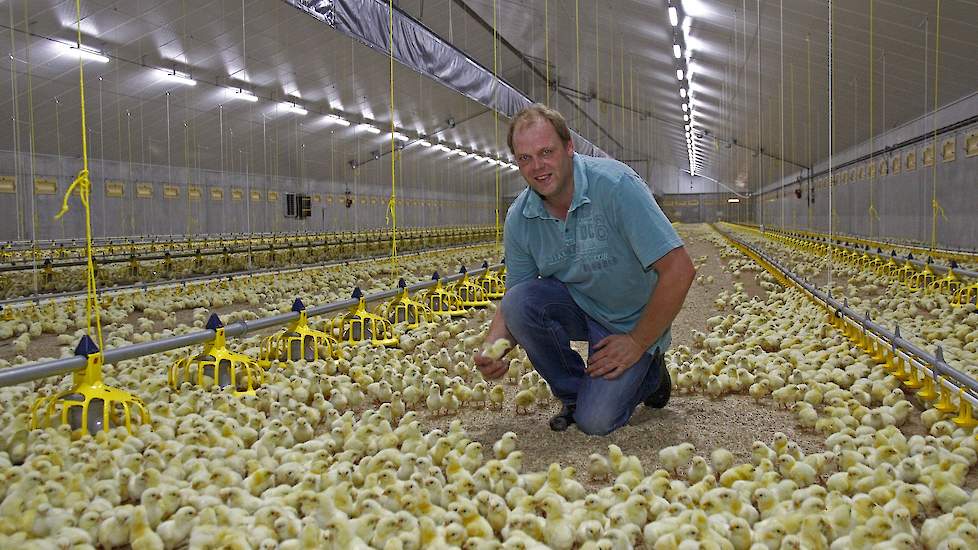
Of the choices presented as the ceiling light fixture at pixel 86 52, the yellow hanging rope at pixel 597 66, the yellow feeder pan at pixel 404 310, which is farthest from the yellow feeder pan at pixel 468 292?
the ceiling light fixture at pixel 86 52

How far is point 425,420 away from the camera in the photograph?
275 centimetres

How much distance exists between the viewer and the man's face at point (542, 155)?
219cm

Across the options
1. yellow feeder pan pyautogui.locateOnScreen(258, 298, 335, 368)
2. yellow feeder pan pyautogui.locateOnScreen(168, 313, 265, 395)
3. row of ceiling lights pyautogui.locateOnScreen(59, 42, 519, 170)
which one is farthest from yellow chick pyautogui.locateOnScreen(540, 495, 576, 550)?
row of ceiling lights pyautogui.locateOnScreen(59, 42, 519, 170)

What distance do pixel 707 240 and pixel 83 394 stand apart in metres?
17.3

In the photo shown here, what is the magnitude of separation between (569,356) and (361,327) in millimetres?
1989

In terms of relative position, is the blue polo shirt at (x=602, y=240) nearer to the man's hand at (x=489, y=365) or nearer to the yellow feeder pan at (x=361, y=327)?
the man's hand at (x=489, y=365)

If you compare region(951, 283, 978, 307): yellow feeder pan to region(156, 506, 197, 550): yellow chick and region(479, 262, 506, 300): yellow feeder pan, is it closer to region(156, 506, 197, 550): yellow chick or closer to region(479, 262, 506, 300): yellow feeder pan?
region(479, 262, 506, 300): yellow feeder pan

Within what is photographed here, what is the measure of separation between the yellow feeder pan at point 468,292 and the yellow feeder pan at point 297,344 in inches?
97.4

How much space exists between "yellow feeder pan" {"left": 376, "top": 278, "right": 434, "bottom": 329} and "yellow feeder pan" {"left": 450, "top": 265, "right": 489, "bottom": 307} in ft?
3.48

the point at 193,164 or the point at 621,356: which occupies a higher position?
the point at 193,164

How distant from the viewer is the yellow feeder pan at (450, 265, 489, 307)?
6.23 metres

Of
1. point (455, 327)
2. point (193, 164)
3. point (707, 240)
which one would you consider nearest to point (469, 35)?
point (193, 164)

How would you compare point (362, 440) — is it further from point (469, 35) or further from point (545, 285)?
point (469, 35)

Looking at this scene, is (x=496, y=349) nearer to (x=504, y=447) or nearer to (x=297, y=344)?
(x=504, y=447)
